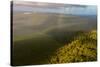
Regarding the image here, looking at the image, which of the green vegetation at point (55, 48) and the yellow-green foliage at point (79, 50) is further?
the yellow-green foliage at point (79, 50)

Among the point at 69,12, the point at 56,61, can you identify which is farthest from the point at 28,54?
the point at 69,12

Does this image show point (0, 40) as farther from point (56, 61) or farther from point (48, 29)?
point (56, 61)

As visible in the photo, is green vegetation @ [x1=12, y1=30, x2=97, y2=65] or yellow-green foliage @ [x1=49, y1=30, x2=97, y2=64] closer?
green vegetation @ [x1=12, y1=30, x2=97, y2=65]

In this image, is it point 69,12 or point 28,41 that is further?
point 69,12

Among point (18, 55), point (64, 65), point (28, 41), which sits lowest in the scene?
point (64, 65)
